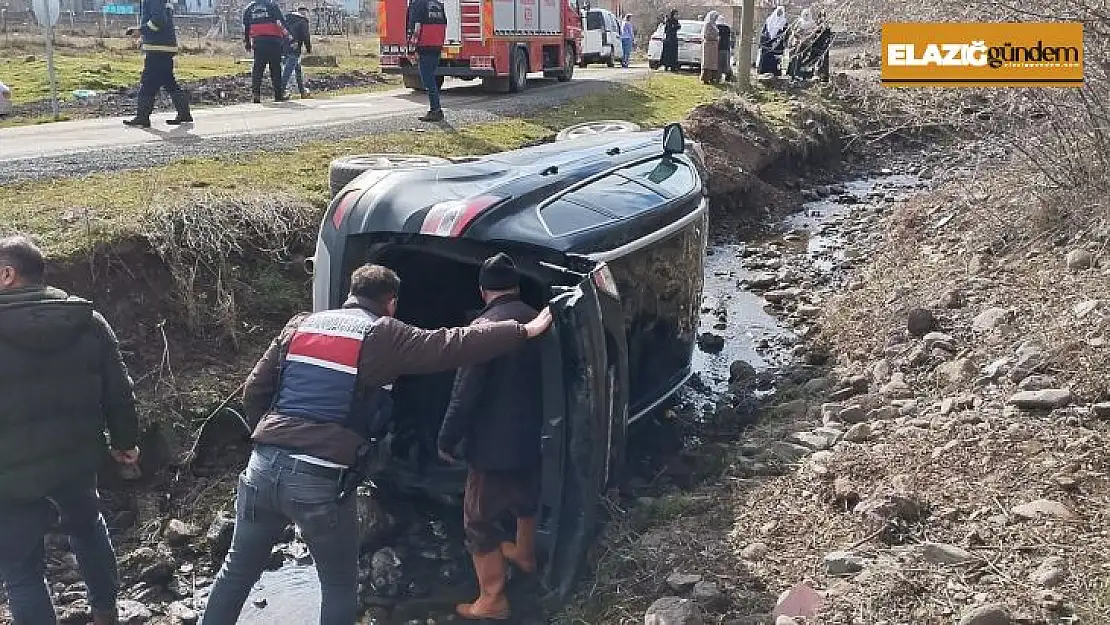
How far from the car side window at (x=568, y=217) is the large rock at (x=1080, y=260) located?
348cm

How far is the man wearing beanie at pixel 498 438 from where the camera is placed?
184 inches

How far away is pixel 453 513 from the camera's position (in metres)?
5.79

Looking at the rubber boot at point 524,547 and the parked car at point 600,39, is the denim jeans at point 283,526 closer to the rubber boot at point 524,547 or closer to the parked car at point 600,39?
the rubber boot at point 524,547

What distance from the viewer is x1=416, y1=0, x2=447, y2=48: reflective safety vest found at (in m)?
13.5

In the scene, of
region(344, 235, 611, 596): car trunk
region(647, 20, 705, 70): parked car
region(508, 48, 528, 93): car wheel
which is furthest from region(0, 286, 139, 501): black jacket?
region(647, 20, 705, 70): parked car

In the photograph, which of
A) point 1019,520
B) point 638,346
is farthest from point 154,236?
point 1019,520

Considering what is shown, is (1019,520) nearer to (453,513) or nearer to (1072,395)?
(1072,395)

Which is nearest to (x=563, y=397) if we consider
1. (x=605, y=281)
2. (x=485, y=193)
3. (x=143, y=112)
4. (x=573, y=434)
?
(x=573, y=434)

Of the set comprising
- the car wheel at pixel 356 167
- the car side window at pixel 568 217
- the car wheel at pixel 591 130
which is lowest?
the car side window at pixel 568 217

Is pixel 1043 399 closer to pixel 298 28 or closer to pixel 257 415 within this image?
pixel 257 415

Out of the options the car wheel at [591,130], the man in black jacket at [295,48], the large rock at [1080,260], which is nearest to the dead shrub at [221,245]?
the car wheel at [591,130]

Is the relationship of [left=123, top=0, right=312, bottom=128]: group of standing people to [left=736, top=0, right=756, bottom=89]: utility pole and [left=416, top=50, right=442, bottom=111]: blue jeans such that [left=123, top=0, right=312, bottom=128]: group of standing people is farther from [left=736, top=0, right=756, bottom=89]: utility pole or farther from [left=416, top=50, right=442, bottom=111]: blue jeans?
[left=736, top=0, right=756, bottom=89]: utility pole

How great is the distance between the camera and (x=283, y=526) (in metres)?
4.23

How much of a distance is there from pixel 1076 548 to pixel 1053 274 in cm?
373
